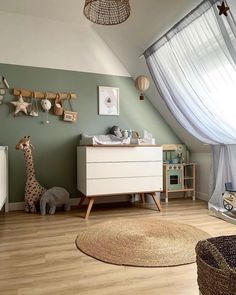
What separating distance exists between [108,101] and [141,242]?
198cm

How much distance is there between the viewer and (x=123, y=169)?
272 cm

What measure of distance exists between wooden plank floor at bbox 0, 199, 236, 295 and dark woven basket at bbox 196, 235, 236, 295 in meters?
0.31

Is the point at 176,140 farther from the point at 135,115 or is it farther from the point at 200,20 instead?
the point at 200,20

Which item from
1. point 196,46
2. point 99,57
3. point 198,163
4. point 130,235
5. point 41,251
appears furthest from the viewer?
point 198,163

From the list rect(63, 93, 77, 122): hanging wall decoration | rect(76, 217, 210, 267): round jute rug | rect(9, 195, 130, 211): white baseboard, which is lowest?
rect(76, 217, 210, 267): round jute rug

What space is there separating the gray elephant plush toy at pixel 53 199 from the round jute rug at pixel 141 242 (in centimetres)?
69

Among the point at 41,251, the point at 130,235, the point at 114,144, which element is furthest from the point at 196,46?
the point at 41,251

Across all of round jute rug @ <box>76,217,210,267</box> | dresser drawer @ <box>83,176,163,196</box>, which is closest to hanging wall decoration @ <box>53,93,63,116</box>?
dresser drawer @ <box>83,176,163,196</box>

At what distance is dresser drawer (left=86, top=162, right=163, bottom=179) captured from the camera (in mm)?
2637

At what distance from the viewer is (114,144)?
2.69 meters

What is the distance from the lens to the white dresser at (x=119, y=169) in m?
2.63

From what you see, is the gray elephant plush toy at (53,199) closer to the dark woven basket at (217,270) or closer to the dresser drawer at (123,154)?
the dresser drawer at (123,154)

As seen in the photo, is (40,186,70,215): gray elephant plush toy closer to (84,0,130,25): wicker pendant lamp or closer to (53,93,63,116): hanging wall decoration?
(53,93,63,116): hanging wall decoration

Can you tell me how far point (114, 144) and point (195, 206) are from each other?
131 cm
